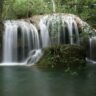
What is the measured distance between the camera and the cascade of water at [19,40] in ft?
67.6

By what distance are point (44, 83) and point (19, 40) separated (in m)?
8.96

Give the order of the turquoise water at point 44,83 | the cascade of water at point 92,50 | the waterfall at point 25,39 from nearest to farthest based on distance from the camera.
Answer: the turquoise water at point 44,83 < the waterfall at point 25,39 < the cascade of water at point 92,50

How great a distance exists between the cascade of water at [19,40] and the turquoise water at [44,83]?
15.4ft

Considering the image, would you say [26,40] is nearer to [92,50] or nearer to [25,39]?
[25,39]

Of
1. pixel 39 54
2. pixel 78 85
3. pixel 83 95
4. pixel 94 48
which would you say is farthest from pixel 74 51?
pixel 83 95

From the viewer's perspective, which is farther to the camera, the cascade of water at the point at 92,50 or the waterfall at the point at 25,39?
the cascade of water at the point at 92,50

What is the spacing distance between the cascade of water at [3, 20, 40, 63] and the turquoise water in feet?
15.4

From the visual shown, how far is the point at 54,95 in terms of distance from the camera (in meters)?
9.98

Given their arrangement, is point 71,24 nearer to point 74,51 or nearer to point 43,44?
point 43,44

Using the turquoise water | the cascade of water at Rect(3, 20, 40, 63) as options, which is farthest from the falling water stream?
the turquoise water

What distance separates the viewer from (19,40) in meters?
21.0

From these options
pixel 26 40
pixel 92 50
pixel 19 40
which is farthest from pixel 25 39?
pixel 92 50

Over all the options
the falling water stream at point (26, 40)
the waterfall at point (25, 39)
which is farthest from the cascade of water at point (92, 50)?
the waterfall at point (25, 39)

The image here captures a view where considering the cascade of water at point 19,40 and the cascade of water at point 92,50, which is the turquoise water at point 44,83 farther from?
the cascade of water at point 92,50
